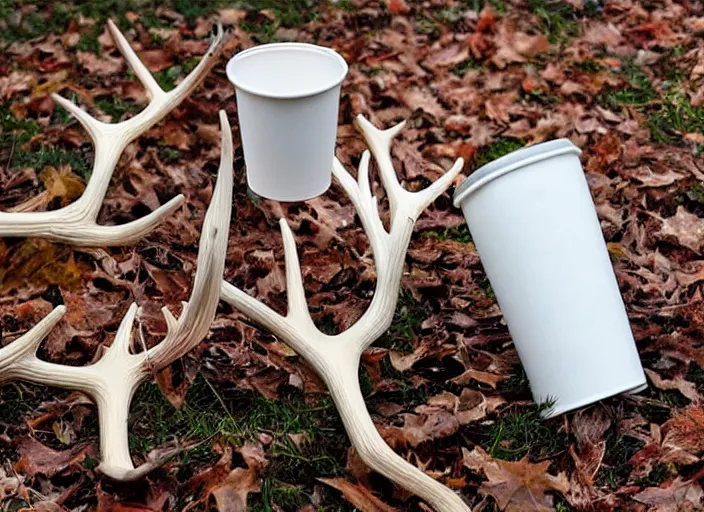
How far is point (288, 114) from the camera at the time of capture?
7.94 feet

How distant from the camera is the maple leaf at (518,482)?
2.09 m

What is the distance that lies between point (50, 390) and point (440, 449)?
1104 mm

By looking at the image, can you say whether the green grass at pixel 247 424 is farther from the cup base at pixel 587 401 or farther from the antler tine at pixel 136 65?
the antler tine at pixel 136 65

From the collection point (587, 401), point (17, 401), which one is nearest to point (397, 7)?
point (587, 401)

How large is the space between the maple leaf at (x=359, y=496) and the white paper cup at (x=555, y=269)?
56 centimetres

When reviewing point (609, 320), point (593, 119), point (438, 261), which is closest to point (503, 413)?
point (609, 320)

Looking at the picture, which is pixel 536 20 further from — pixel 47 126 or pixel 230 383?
pixel 230 383

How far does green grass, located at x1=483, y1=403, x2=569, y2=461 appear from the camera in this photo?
226 cm

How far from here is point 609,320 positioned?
2250 millimetres

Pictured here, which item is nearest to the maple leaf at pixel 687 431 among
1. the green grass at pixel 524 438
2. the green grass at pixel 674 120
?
the green grass at pixel 524 438

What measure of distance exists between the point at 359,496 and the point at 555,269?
0.76m

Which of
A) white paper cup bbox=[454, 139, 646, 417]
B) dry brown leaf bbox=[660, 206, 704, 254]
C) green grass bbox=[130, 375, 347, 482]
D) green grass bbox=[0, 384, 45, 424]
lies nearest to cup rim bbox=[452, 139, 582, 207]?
white paper cup bbox=[454, 139, 646, 417]

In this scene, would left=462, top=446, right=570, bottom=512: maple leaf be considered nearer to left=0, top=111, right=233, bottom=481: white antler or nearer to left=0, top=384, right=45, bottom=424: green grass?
left=0, top=111, right=233, bottom=481: white antler

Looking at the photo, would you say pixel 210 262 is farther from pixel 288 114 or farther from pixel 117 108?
pixel 117 108
